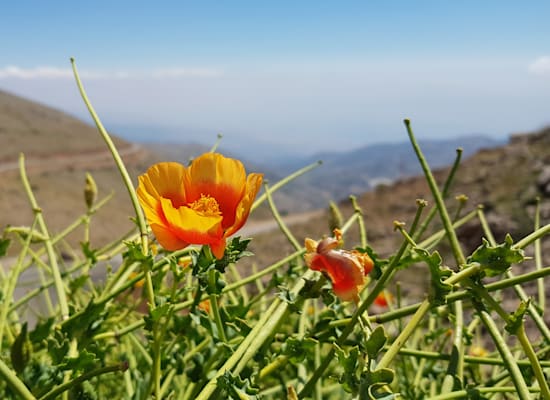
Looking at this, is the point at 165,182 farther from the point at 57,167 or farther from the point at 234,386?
the point at 57,167

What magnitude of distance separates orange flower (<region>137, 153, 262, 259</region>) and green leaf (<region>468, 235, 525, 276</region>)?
0.21 metres

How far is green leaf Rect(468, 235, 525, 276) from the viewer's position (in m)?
0.46

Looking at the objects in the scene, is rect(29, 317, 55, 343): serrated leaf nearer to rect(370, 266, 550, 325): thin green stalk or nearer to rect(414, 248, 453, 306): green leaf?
rect(370, 266, 550, 325): thin green stalk

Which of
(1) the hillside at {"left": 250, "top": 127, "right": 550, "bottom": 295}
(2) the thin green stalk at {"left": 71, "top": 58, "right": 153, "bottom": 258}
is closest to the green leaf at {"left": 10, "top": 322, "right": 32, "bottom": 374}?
(2) the thin green stalk at {"left": 71, "top": 58, "right": 153, "bottom": 258}

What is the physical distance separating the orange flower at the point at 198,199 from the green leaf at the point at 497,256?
0.21 m

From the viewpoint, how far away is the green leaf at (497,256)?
0.46m

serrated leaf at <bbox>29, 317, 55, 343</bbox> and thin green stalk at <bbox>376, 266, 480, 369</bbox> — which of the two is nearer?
thin green stalk at <bbox>376, 266, 480, 369</bbox>

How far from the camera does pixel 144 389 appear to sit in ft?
2.18

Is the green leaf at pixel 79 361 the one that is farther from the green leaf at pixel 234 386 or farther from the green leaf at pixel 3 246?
the green leaf at pixel 3 246

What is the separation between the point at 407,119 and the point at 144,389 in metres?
0.42

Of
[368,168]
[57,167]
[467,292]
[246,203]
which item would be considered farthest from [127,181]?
[368,168]

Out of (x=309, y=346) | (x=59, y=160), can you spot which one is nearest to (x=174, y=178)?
(x=309, y=346)

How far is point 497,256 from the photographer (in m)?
0.47

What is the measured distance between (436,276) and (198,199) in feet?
0.91
